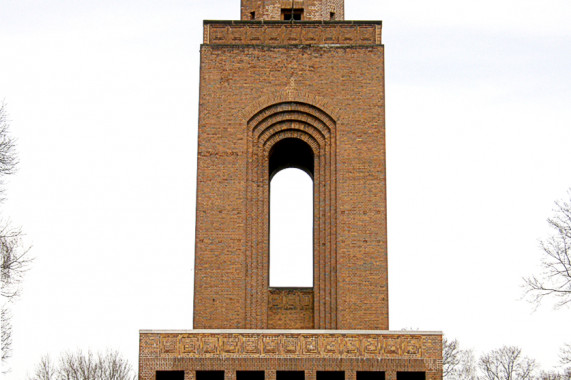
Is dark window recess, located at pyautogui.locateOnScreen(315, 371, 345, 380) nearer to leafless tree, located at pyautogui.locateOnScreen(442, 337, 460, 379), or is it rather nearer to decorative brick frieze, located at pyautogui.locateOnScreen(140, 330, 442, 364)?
decorative brick frieze, located at pyautogui.locateOnScreen(140, 330, 442, 364)

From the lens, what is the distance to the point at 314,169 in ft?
98.1

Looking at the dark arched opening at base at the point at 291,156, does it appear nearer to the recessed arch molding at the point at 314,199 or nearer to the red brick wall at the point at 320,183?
the recessed arch molding at the point at 314,199

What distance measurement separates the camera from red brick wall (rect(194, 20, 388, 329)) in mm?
27859

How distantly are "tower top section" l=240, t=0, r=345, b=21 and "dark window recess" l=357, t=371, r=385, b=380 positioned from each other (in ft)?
38.0

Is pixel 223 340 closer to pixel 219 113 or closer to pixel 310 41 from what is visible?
pixel 219 113

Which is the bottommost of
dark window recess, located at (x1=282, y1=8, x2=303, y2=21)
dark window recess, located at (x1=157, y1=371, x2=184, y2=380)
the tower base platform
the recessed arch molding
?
dark window recess, located at (x1=157, y1=371, x2=184, y2=380)

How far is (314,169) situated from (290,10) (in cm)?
548

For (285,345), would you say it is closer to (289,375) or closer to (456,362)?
(289,375)

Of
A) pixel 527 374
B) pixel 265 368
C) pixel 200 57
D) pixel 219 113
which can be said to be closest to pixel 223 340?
pixel 265 368

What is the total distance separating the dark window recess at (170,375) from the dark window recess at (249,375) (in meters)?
1.50

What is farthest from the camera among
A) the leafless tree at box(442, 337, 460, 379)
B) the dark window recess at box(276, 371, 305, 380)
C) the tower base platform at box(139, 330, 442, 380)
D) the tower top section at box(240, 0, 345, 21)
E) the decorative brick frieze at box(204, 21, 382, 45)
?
the leafless tree at box(442, 337, 460, 379)

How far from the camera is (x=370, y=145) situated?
29.0 meters

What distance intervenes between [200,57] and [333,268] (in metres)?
7.55

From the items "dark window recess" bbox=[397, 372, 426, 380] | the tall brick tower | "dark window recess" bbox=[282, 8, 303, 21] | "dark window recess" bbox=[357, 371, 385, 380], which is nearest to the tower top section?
"dark window recess" bbox=[282, 8, 303, 21]
